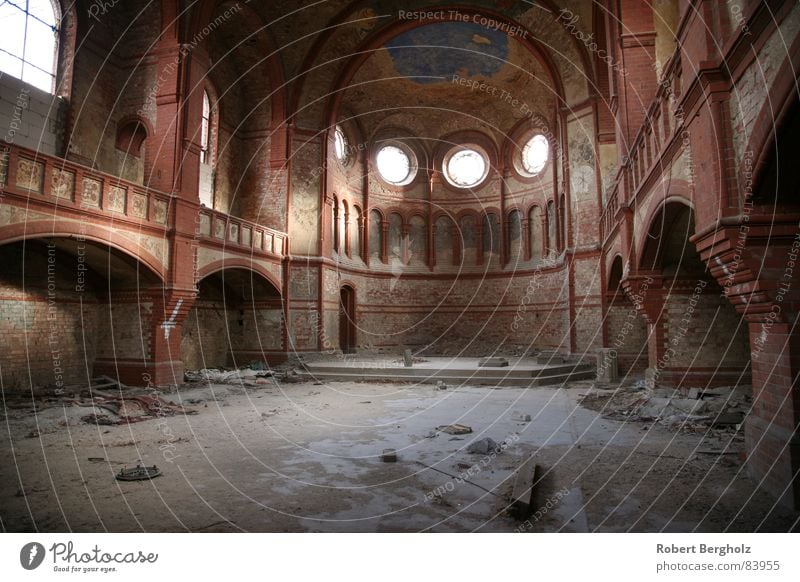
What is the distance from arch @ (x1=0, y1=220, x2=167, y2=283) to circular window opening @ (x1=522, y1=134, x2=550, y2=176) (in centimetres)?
1826

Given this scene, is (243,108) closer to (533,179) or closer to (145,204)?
(145,204)

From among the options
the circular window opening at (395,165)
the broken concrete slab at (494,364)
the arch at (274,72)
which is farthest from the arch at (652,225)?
the circular window opening at (395,165)

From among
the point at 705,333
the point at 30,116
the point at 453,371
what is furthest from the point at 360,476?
the point at 30,116

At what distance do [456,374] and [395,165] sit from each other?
14668mm

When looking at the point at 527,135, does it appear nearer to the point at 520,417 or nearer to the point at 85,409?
the point at 520,417

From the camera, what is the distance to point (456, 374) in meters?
15.6

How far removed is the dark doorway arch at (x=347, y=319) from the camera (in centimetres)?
2322

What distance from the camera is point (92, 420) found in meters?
9.23

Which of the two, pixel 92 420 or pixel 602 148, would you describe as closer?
pixel 92 420

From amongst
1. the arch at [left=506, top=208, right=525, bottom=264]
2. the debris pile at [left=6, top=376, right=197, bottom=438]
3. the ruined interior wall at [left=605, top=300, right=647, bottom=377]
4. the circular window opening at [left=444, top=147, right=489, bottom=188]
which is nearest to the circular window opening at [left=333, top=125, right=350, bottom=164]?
the circular window opening at [left=444, top=147, right=489, bottom=188]

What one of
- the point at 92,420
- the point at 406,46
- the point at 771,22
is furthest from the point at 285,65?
the point at 771,22

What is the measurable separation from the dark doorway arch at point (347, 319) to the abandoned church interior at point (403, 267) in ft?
0.58

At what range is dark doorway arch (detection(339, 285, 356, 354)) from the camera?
23219mm

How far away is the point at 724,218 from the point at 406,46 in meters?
19.5
